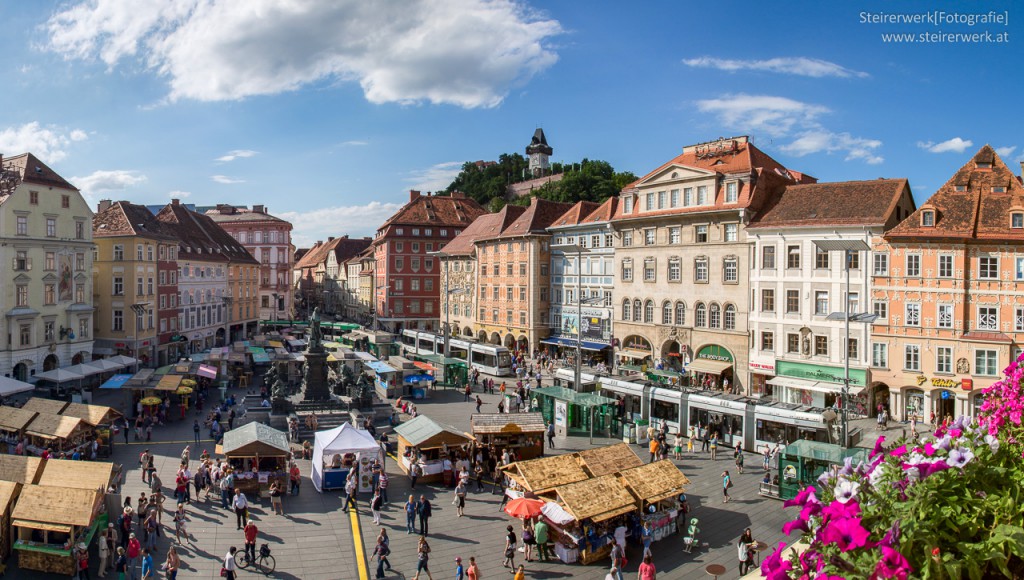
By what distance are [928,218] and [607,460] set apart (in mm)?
26251

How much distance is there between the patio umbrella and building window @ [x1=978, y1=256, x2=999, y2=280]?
2914cm

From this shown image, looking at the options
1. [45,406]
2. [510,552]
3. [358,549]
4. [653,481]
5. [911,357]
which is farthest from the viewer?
[911,357]

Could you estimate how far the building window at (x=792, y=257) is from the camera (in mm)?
42156

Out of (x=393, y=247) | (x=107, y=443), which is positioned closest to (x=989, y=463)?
(x=107, y=443)

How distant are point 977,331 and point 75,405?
143 ft

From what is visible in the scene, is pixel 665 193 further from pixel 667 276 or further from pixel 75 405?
pixel 75 405

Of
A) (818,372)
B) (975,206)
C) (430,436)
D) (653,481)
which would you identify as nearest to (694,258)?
(818,372)

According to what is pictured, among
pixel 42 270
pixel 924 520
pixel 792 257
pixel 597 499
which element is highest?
pixel 792 257

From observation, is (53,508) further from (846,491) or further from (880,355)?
(880,355)

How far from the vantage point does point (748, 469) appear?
28.2 metres

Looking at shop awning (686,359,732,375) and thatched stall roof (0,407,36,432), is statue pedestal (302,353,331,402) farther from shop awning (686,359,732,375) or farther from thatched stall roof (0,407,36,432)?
shop awning (686,359,732,375)

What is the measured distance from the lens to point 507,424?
2816 centimetres

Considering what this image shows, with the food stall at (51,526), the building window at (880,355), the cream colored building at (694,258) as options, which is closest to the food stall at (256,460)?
the food stall at (51,526)

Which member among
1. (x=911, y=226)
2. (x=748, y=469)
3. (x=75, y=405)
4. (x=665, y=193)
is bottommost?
(x=748, y=469)
